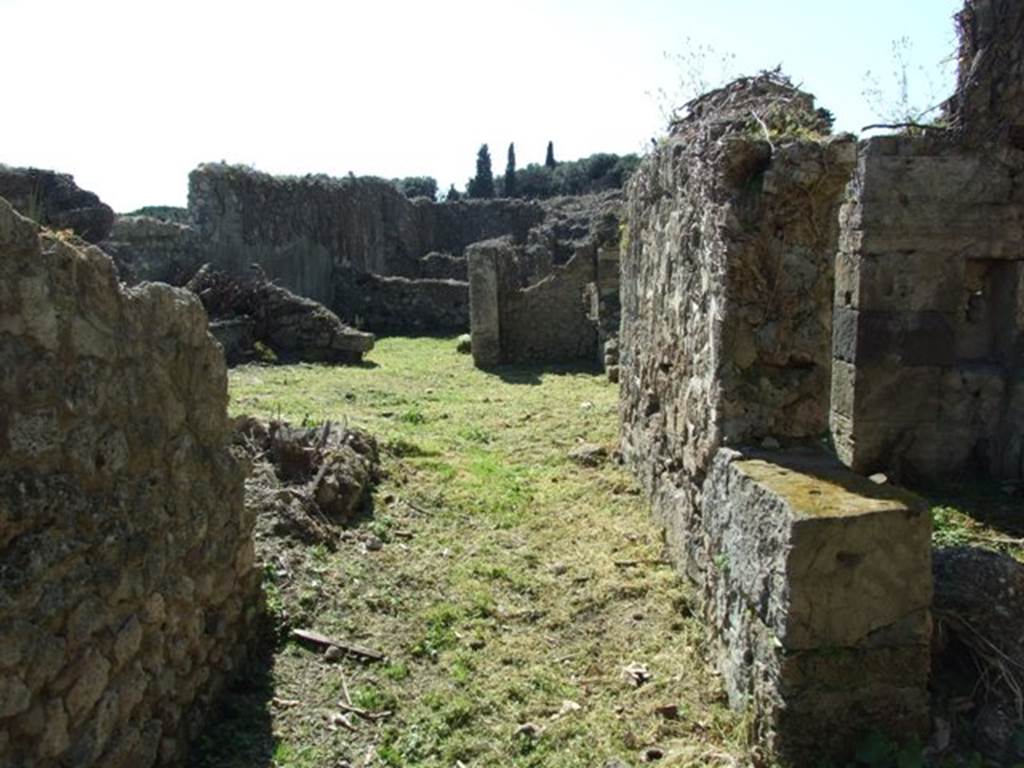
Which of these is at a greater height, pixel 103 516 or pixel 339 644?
pixel 103 516

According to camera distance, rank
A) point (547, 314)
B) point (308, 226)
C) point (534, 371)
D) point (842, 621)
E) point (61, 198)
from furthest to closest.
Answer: point (308, 226) < point (547, 314) < point (534, 371) < point (61, 198) < point (842, 621)

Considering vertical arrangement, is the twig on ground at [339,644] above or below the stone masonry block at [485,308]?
below

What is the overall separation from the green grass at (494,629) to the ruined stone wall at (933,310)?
2.38 metres

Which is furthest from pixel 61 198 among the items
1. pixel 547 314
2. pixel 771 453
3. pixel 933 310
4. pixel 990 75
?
pixel 547 314

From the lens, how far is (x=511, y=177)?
48094mm

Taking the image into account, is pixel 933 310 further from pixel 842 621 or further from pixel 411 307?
pixel 411 307

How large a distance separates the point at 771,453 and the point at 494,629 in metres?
1.67

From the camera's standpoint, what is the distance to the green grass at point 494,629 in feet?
12.2

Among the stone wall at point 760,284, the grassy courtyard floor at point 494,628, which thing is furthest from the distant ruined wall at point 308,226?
the stone wall at point 760,284

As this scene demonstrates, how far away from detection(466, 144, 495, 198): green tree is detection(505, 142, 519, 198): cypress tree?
29.8 inches

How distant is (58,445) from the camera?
2799 millimetres

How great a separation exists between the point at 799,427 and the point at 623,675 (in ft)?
4.91

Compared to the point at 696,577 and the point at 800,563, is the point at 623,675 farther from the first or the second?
the point at 800,563

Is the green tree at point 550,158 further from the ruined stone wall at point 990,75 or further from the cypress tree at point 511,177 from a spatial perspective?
the ruined stone wall at point 990,75
